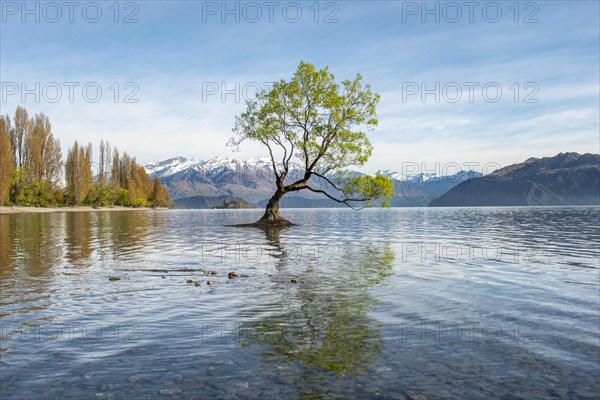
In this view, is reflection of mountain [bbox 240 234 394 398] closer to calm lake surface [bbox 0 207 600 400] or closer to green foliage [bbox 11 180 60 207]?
calm lake surface [bbox 0 207 600 400]

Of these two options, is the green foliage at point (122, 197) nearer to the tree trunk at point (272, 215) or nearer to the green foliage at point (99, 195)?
the green foliage at point (99, 195)

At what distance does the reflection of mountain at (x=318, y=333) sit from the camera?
7992 millimetres

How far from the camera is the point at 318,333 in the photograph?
1036 cm

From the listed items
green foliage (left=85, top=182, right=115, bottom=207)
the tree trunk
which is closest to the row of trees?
green foliage (left=85, top=182, right=115, bottom=207)

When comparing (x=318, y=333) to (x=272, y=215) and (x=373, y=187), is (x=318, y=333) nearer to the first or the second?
(x=373, y=187)

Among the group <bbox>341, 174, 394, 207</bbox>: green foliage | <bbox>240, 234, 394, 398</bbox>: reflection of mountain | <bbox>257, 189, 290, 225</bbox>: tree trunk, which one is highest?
<bbox>341, 174, 394, 207</bbox>: green foliage

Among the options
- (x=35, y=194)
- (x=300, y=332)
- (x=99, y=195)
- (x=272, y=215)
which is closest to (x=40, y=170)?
(x=35, y=194)

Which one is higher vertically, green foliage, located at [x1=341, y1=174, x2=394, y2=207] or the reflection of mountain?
green foliage, located at [x1=341, y1=174, x2=394, y2=207]

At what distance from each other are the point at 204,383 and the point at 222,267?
1446 centimetres

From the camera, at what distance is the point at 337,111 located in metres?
54.6

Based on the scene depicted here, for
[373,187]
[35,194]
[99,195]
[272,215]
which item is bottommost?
[272,215]

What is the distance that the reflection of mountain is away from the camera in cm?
799

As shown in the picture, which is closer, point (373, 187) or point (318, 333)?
point (318, 333)

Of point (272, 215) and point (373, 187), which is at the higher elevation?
point (373, 187)
